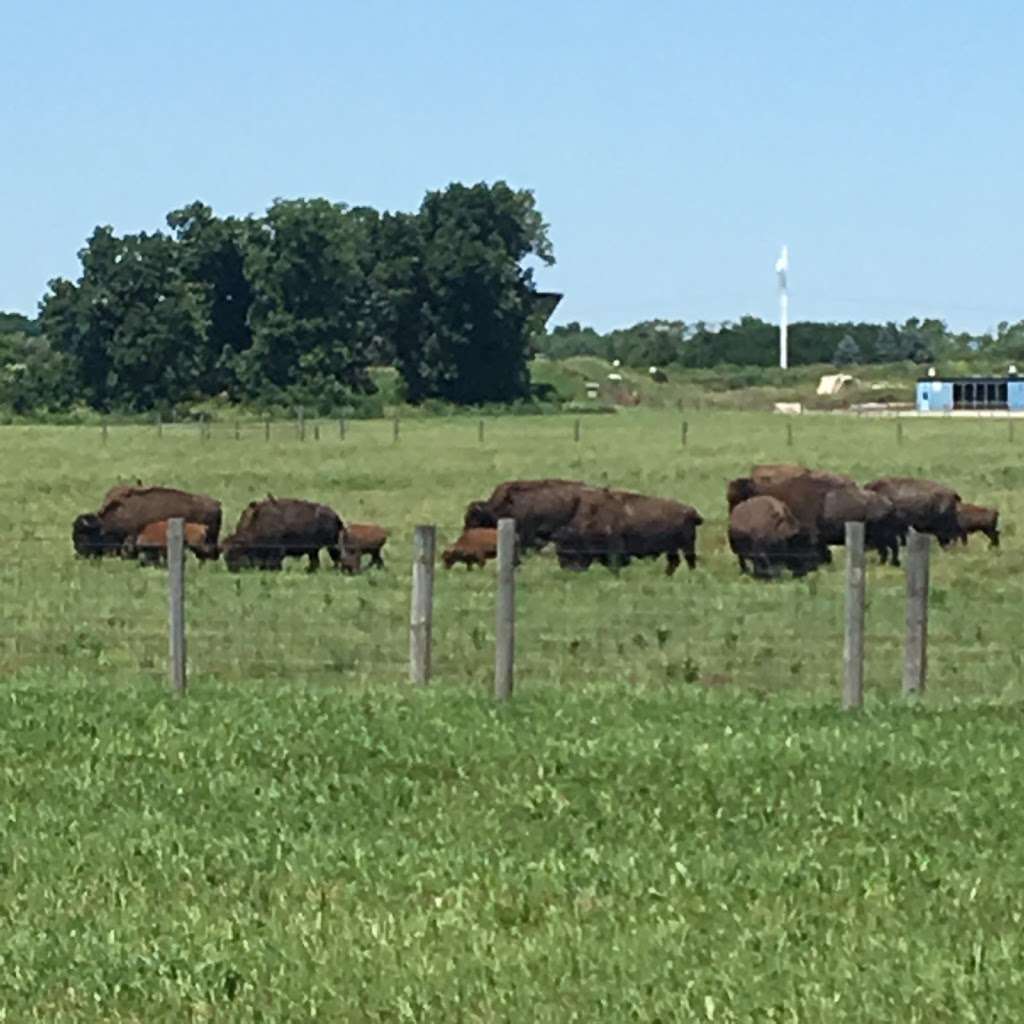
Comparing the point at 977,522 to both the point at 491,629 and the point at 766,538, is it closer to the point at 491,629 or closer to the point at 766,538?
the point at 766,538

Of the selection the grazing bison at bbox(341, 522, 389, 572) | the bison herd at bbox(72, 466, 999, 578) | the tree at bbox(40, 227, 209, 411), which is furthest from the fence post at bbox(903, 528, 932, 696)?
the tree at bbox(40, 227, 209, 411)

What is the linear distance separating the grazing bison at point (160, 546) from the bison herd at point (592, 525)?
20 mm

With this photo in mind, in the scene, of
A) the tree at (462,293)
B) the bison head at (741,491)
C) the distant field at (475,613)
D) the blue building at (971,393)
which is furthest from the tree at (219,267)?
the bison head at (741,491)

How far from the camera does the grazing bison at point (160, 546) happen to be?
28688mm

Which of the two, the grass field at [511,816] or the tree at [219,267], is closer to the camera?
the grass field at [511,816]

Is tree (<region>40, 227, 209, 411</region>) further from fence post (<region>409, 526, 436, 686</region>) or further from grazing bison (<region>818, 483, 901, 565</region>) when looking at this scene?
fence post (<region>409, 526, 436, 686</region>)

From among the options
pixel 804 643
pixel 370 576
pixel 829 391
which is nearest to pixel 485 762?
pixel 804 643

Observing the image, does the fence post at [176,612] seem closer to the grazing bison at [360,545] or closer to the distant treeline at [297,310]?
the grazing bison at [360,545]

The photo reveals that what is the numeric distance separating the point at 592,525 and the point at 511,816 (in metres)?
19.3

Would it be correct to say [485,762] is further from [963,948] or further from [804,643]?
[804,643]

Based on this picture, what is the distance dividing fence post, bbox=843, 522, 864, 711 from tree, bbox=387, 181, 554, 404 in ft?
321

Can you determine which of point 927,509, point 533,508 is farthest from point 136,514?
point 927,509

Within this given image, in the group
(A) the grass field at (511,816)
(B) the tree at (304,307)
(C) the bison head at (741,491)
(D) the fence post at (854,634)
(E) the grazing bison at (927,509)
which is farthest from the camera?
(B) the tree at (304,307)

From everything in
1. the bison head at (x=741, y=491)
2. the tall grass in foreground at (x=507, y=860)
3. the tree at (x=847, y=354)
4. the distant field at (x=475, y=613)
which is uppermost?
the tree at (x=847, y=354)
